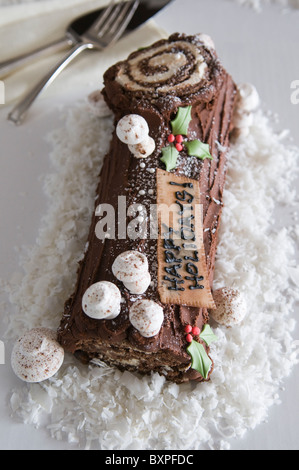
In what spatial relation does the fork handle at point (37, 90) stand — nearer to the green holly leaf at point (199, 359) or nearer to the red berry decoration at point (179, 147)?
the red berry decoration at point (179, 147)

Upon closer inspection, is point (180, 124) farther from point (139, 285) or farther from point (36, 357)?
point (36, 357)

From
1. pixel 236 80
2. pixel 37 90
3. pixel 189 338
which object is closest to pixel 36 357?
pixel 189 338

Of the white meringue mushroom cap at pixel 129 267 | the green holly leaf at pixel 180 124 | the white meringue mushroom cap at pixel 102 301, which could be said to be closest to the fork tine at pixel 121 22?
the green holly leaf at pixel 180 124

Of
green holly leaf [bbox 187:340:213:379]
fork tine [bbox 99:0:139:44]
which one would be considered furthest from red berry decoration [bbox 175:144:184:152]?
fork tine [bbox 99:0:139:44]

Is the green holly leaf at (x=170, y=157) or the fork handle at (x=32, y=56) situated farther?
the fork handle at (x=32, y=56)

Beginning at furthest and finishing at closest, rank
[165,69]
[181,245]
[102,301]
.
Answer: [165,69] → [181,245] → [102,301]
